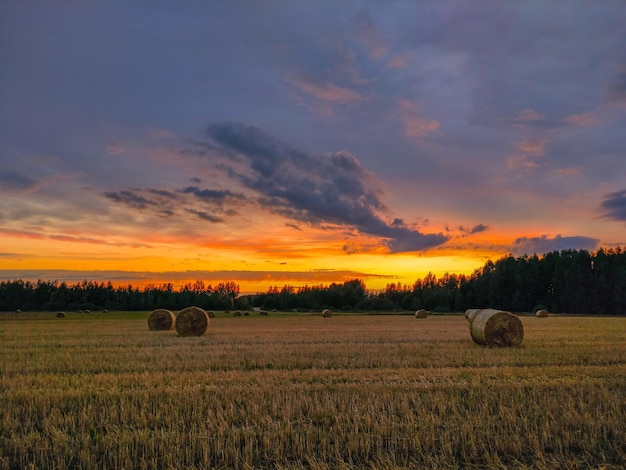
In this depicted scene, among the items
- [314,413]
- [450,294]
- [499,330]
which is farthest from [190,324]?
[450,294]

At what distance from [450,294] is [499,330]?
85.2m

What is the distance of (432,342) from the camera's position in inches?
720

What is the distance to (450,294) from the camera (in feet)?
328

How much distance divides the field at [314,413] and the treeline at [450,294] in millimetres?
74446

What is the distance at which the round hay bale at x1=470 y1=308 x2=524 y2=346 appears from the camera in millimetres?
17750

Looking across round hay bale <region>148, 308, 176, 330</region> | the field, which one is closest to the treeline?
round hay bale <region>148, 308, 176, 330</region>

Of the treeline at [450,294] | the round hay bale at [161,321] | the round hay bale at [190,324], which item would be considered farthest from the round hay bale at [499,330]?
the treeline at [450,294]

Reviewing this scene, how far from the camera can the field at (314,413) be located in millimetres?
5621

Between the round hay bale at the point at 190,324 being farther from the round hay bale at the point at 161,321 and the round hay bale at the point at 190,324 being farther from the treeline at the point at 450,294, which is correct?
the treeline at the point at 450,294

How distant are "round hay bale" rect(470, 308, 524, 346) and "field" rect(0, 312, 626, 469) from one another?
4708mm

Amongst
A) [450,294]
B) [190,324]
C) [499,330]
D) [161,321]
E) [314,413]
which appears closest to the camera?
[314,413]

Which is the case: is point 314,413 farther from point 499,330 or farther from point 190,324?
point 190,324

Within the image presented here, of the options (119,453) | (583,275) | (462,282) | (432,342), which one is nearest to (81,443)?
(119,453)

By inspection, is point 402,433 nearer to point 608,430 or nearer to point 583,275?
point 608,430
